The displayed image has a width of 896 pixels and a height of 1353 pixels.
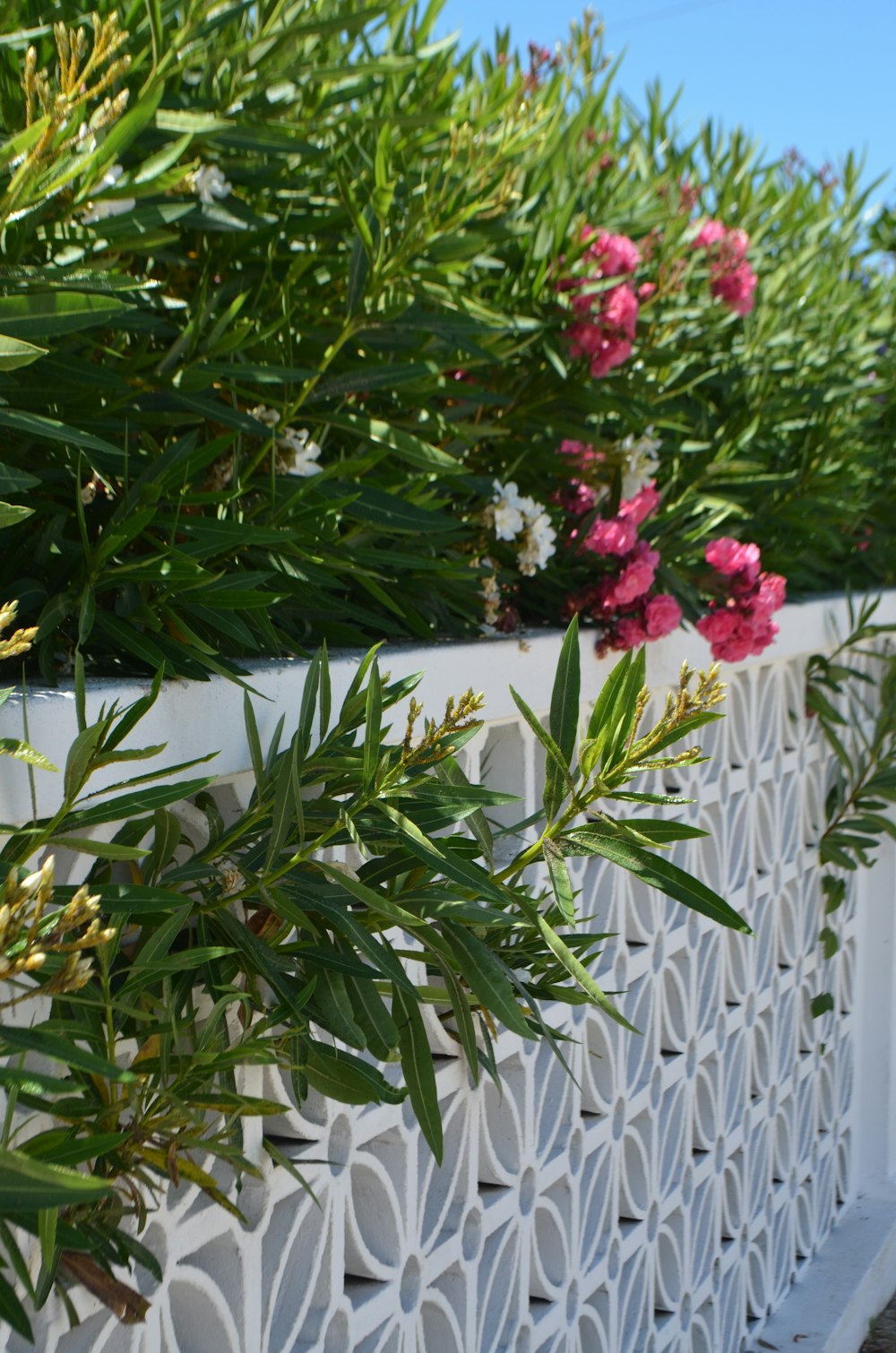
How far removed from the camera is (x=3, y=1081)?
2.66 ft

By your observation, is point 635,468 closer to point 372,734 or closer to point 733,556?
point 733,556

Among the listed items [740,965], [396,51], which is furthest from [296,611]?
[740,965]

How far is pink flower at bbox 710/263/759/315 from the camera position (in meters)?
2.68

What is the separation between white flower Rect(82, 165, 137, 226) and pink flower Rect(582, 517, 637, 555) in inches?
38.2

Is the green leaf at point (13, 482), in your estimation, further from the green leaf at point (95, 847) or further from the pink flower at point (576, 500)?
the pink flower at point (576, 500)

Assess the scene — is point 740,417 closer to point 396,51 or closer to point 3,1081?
point 396,51

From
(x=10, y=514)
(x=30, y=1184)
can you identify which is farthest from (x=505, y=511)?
(x=30, y=1184)

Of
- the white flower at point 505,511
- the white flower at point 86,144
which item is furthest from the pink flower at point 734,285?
the white flower at point 86,144

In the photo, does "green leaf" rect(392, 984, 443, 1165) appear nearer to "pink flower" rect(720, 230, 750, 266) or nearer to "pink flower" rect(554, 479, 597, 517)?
"pink flower" rect(554, 479, 597, 517)

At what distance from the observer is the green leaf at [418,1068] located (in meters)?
1.26

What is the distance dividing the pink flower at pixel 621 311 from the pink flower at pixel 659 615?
0.43 meters

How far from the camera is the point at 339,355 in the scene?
5.41 feet

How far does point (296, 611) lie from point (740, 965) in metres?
1.71

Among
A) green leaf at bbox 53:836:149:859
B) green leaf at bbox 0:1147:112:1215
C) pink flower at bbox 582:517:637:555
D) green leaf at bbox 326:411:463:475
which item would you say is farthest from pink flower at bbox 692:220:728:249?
green leaf at bbox 0:1147:112:1215
